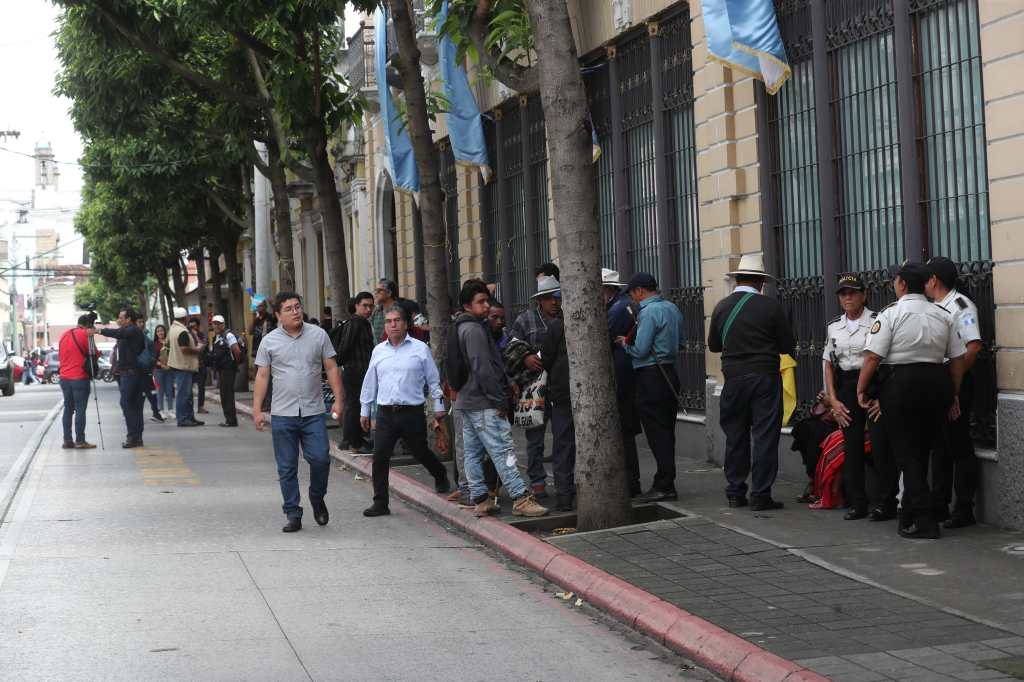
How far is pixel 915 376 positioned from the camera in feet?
30.5

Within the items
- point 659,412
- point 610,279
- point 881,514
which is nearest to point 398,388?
point 610,279

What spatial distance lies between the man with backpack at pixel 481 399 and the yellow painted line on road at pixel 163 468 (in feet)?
15.1

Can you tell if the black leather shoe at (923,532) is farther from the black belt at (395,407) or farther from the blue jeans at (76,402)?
the blue jeans at (76,402)

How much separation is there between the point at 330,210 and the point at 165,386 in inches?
299

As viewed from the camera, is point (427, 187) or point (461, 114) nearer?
point (427, 187)

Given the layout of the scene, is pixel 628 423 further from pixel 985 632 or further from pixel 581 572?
pixel 985 632

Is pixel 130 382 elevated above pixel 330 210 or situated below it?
below

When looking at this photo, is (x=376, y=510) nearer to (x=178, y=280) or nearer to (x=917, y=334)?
(x=917, y=334)

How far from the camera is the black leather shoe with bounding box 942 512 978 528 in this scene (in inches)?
381

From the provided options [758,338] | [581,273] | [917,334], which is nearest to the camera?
[917,334]

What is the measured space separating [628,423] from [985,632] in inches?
210

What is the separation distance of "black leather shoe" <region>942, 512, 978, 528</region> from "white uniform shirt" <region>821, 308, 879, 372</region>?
123 cm

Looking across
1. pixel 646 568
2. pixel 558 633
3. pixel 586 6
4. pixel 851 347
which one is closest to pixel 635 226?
pixel 586 6

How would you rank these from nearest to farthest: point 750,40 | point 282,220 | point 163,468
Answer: point 750,40 < point 163,468 < point 282,220
